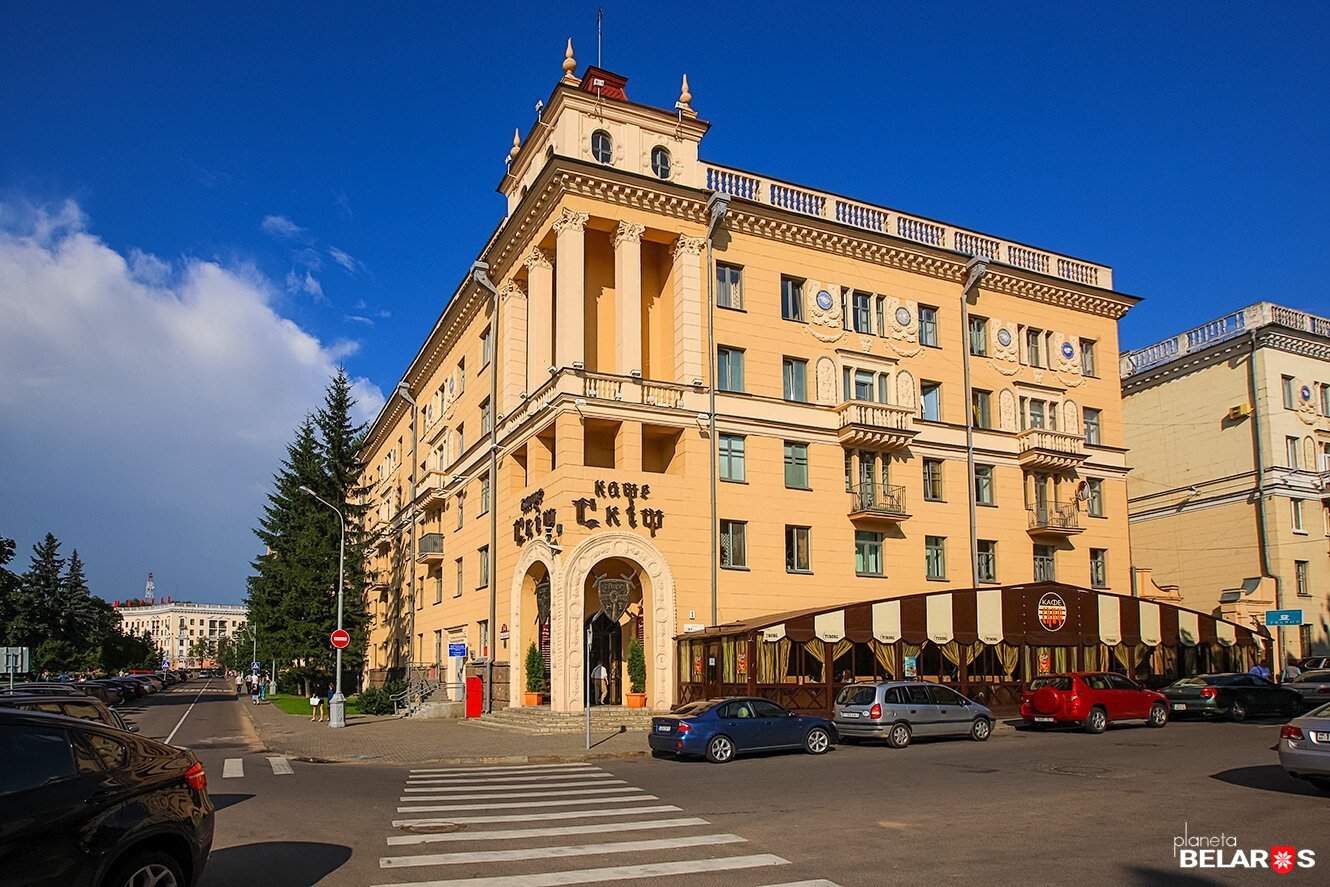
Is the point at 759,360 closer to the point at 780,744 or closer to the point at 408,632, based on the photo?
the point at 780,744

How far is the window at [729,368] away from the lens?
34.5m

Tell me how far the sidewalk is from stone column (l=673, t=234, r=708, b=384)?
12.6 m

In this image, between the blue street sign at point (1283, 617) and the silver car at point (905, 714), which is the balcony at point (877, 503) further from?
the blue street sign at point (1283, 617)

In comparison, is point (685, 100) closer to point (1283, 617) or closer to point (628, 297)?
point (628, 297)

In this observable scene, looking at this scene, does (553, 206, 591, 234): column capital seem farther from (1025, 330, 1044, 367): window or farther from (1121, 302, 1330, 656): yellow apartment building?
(1121, 302, 1330, 656): yellow apartment building

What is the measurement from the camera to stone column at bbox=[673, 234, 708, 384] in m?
33.8

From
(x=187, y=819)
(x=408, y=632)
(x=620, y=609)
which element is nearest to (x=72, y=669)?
(x=408, y=632)

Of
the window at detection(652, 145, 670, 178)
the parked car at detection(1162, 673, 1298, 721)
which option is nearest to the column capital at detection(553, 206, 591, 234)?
the window at detection(652, 145, 670, 178)

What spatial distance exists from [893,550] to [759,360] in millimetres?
8692

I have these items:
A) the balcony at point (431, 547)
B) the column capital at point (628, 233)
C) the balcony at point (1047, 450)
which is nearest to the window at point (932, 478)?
the balcony at point (1047, 450)

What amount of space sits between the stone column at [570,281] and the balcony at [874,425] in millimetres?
10212

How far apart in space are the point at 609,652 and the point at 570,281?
12.5 meters

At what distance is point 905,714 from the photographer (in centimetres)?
2450

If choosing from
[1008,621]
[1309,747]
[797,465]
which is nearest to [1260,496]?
[1008,621]
